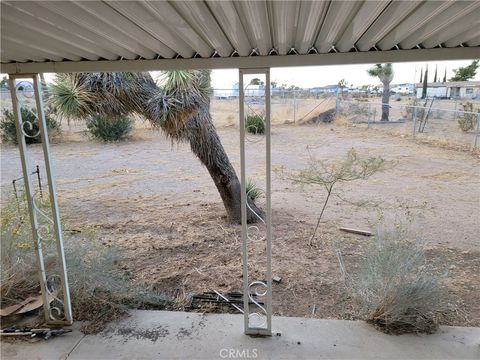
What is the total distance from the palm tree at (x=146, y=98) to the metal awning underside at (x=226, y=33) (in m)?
1.56

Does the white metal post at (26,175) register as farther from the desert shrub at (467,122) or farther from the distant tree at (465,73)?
the distant tree at (465,73)

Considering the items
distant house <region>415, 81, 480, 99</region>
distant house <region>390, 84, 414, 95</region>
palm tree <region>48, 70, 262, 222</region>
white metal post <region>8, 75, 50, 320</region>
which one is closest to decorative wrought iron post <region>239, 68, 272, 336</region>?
white metal post <region>8, 75, 50, 320</region>

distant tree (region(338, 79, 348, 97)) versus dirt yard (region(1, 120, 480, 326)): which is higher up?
distant tree (region(338, 79, 348, 97))

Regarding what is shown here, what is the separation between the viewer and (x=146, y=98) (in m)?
3.73

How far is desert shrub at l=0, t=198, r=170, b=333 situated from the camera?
8.36 feet

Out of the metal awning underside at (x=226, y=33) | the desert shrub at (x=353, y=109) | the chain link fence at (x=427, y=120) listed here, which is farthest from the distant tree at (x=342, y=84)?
the metal awning underside at (x=226, y=33)

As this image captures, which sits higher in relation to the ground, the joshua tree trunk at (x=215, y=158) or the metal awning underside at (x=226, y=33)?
the metal awning underside at (x=226, y=33)

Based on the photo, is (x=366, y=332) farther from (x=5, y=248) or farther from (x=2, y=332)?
(x=5, y=248)

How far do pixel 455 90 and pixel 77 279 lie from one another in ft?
53.1

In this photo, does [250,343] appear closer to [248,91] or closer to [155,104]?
[248,91]

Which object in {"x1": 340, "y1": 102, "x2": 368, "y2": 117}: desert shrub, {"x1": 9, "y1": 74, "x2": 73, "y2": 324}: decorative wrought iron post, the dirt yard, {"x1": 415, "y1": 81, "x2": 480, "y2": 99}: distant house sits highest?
{"x1": 415, "y1": 81, "x2": 480, "y2": 99}: distant house

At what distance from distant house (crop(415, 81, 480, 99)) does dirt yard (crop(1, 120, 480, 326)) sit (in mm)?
5452

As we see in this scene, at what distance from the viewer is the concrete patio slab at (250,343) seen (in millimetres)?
2057

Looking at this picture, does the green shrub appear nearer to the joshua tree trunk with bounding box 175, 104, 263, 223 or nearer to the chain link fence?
the joshua tree trunk with bounding box 175, 104, 263, 223
